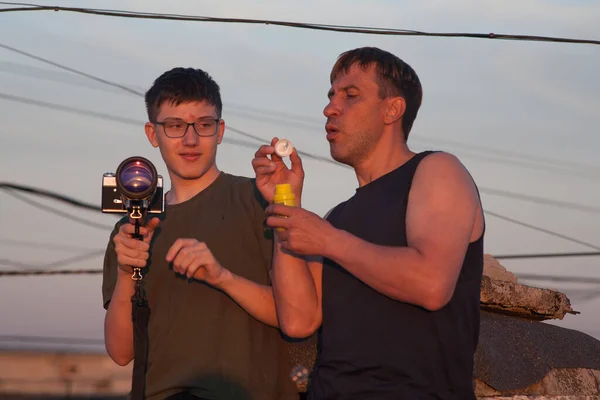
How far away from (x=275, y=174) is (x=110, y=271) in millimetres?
950

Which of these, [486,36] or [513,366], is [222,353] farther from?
[486,36]

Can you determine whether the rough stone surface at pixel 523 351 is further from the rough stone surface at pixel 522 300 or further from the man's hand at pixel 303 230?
the man's hand at pixel 303 230

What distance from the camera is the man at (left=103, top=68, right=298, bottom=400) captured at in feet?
13.1

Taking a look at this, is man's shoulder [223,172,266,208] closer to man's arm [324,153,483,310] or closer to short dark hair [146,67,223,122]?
short dark hair [146,67,223,122]

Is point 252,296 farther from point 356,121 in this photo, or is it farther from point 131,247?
point 356,121

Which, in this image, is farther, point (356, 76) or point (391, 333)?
point (356, 76)

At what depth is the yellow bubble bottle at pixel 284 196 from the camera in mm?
3668

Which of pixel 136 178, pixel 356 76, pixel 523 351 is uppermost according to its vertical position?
pixel 356 76

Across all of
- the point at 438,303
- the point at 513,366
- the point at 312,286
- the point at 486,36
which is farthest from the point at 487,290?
the point at 486,36

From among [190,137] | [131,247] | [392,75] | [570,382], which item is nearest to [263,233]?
[190,137]

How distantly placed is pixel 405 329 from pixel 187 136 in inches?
52.0

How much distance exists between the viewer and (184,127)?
4.24 metres

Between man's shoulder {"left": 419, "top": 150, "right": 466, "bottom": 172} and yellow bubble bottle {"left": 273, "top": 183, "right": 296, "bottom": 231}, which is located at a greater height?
man's shoulder {"left": 419, "top": 150, "right": 466, "bottom": 172}

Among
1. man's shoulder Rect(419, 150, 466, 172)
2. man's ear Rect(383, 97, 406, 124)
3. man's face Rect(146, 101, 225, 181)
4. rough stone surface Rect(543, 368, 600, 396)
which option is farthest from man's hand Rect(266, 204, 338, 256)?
rough stone surface Rect(543, 368, 600, 396)
